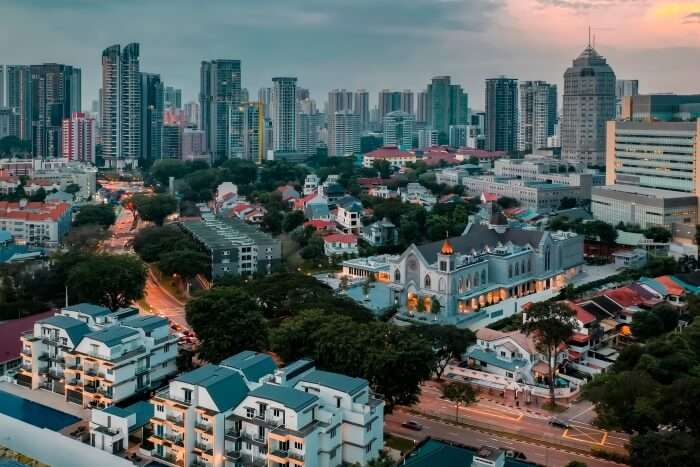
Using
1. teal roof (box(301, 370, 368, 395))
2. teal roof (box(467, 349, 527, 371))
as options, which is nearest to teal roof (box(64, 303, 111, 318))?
teal roof (box(301, 370, 368, 395))

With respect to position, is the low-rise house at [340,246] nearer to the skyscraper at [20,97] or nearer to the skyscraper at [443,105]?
the skyscraper at [20,97]

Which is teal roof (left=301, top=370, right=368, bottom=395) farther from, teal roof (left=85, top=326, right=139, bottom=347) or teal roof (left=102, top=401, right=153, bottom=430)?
teal roof (left=85, top=326, right=139, bottom=347)

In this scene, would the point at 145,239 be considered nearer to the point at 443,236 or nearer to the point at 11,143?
the point at 443,236

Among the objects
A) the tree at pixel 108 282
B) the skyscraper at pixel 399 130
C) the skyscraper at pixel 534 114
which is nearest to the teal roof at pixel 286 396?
the tree at pixel 108 282

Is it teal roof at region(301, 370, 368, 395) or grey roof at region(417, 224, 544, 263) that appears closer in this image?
teal roof at region(301, 370, 368, 395)

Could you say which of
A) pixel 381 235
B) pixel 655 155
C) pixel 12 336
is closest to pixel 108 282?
pixel 12 336

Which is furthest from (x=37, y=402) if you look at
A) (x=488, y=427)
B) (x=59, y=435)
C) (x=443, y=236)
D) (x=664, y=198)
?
(x=664, y=198)

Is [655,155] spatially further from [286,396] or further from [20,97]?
[20,97]
